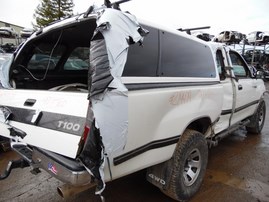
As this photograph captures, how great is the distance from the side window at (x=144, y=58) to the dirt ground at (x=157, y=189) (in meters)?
1.75

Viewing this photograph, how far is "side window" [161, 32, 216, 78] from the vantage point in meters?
2.77

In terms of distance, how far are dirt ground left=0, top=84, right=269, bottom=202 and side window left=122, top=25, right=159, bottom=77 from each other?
175 cm

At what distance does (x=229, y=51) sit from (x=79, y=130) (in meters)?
3.59

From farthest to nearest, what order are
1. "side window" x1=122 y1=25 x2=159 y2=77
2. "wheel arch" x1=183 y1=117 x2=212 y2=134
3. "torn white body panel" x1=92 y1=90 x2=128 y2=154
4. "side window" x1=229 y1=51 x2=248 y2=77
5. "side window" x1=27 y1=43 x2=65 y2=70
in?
1. "side window" x1=229 y1=51 x2=248 y2=77
2. "side window" x1=27 y1=43 x2=65 y2=70
3. "wheel arch" x1=183 y1=117 x2=212 y2=134
4. "side window" x1=122 y1=25 x2=159 y2=77
5. "torn white body panel" x1=92 y1=90 x2=128 y2=154

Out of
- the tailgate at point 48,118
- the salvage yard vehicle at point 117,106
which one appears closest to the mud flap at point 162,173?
the salvage yard vehicle at point 117,106

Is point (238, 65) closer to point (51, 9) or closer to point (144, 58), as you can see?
point (144, 58)

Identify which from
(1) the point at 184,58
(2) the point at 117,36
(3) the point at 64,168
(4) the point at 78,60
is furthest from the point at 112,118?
(4) the point at 78,60

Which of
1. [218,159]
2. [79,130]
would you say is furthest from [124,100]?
[218,159]

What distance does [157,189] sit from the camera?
3521 mm

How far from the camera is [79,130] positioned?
2.03 meters

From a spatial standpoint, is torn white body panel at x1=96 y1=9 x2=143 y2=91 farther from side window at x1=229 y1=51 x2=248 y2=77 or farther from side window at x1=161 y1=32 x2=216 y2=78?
side window at x1=229 y1=51 x2=248 y2=77

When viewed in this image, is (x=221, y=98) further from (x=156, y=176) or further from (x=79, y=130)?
(x=79, y=130)

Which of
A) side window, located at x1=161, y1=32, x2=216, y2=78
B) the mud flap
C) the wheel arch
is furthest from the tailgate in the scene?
the wheel arch

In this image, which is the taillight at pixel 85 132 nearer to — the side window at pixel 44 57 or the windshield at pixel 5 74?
the windshield at pixel 5 74
